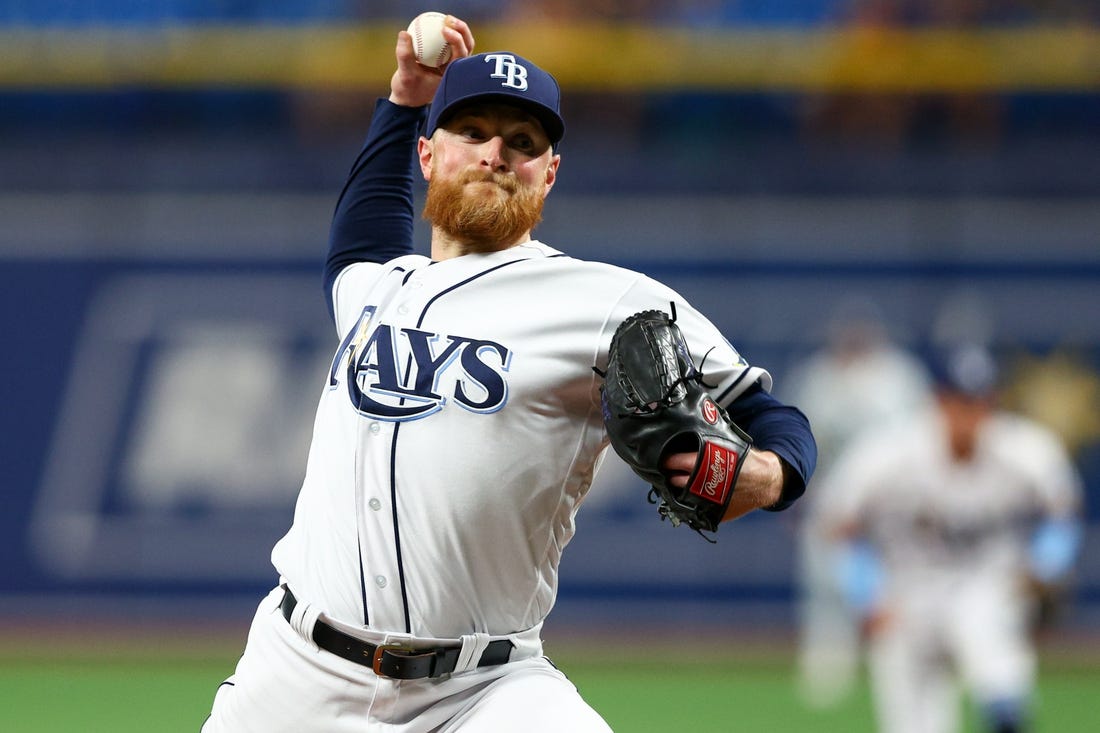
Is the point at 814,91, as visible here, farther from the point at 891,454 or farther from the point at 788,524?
the point at 891,454

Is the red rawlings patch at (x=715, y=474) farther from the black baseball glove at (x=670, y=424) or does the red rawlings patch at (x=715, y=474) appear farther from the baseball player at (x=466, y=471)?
the baseball player at (x=466, y=471)

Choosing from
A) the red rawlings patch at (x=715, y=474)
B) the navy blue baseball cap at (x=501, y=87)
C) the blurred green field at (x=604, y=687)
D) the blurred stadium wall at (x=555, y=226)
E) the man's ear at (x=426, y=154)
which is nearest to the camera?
the red rawlings patch at (x=715, y=474)

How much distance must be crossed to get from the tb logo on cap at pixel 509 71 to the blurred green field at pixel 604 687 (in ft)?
17.7

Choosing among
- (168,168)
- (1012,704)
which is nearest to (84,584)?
(168,168)

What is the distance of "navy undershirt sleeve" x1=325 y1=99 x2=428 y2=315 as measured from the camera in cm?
418

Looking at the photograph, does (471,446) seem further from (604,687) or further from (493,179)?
(604,687)

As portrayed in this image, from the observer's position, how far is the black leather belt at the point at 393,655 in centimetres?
339

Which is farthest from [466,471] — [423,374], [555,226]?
[555,226]

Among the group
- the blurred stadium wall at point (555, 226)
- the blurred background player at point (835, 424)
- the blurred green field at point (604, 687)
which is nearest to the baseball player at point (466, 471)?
the blurred green field at point (604, 687)

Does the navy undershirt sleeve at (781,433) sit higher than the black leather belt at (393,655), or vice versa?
the navy undershirt sleeve at (781,433)

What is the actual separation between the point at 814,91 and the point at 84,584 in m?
6.96

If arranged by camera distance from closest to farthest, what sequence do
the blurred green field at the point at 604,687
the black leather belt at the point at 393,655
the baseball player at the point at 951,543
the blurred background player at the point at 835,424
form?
the black leather belt at the point at 393,655 < the baseball player at the point at 951,543 < the blurred green field at the point at 604,687 < the blurred background player at the point at 835,424

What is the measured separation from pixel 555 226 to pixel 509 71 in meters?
9.44

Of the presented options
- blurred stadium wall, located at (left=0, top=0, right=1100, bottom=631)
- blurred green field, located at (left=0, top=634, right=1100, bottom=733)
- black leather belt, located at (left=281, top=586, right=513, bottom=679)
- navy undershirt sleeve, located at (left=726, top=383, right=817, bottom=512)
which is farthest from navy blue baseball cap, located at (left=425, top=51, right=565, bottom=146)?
blurred stadium wall, located at (left=0, top=0, right=1100, bottom=631)
